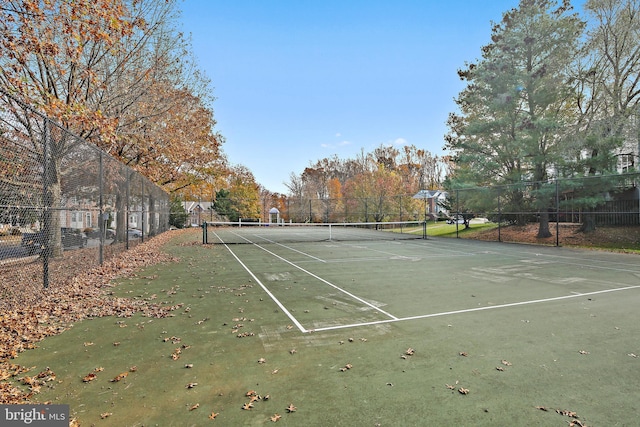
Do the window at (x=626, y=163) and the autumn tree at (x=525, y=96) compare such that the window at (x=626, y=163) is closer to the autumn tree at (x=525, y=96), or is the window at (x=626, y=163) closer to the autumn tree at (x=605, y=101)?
the autumn tree at (x=605, y=101)

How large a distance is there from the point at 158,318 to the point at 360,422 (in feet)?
12.3

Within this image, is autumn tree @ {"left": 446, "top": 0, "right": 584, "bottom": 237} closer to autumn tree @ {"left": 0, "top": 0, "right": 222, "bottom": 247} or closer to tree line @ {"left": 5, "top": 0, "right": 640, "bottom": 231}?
tree line @ {"left": 5, "top": 0, "right": 640, "bottom": 231}

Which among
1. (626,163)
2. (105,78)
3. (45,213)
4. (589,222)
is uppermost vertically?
(105,78)

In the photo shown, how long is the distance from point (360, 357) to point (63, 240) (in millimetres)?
6604

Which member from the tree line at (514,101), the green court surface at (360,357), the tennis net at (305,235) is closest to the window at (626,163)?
the tree line at (514,101)

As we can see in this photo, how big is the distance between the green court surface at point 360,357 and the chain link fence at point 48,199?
1.41 metres

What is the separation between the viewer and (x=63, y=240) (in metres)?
6.96

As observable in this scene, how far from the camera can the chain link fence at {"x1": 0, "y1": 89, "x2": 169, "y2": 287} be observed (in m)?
5.04

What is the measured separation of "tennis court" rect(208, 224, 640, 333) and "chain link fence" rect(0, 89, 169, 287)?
12.9 feet

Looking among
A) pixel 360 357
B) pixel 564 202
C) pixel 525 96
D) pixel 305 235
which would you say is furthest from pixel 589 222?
pixel 360 357

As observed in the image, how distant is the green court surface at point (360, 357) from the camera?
2.71 m

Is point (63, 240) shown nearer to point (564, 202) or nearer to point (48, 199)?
point (48, 199)

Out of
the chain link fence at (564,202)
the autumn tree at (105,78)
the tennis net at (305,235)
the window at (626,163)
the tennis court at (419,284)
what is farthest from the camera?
the window at (626,163)

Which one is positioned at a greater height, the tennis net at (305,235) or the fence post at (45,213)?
the fence post at (45,213)
